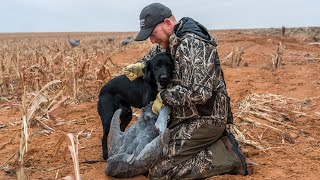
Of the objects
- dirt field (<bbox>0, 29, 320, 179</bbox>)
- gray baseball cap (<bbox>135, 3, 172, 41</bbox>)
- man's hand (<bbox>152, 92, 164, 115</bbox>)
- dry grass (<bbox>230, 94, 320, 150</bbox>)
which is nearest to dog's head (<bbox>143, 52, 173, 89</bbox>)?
man's hand (<bbox>152, 92, 164, 115</bbox>)

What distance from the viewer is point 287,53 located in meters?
15.2

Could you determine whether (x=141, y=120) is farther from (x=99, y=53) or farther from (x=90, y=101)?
(x=99, y=53)

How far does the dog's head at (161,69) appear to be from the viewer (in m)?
3.99

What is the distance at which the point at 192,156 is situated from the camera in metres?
4.16

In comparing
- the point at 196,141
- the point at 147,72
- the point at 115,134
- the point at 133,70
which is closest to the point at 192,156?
the point at 196,141

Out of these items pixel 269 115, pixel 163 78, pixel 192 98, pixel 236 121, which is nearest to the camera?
pixel 192 98

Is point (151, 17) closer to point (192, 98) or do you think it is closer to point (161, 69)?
point (161, 69)

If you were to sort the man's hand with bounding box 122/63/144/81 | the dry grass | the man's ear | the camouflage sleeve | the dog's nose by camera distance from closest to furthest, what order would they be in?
the camouflage sleeve → the dog's nose → the man's ear → the man's hand with bounding box 122/63/144/81 → the dry grass

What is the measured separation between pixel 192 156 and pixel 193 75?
778 mm

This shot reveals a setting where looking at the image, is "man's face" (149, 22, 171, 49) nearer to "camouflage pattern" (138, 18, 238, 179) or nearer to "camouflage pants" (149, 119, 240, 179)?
"camouflage pattern" (138, 18, 238, 179)

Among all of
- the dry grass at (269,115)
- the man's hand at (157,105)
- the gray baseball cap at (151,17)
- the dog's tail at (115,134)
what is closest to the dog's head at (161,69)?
the man's hand at (157,105)

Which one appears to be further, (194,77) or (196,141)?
(196,141)

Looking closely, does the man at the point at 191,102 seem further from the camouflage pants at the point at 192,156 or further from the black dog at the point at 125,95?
the black dog at the point at 125,95

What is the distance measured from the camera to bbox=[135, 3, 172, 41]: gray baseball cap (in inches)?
158
